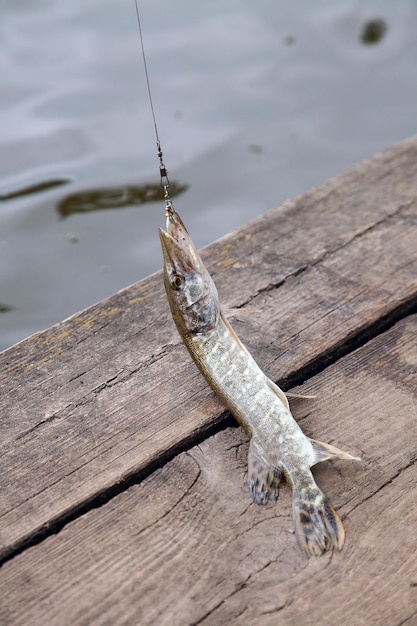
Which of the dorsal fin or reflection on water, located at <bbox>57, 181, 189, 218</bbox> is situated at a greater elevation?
the dorsal fin

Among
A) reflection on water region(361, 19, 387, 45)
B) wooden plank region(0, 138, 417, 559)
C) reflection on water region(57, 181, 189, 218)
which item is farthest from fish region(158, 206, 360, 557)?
reflection on water region(361, 19, 387, 45)

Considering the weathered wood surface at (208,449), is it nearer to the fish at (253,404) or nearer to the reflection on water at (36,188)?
the fish at (253,404)

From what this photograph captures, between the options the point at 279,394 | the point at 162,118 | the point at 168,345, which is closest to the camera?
the point at 279,394

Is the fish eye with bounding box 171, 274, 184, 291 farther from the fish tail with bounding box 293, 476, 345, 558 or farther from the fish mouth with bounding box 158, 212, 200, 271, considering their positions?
the fish tail with bounding box 293, 476, 345, 558

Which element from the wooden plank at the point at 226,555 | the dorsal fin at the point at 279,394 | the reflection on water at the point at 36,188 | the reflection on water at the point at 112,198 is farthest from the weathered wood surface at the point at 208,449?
the reflection on water at the point at 36,188

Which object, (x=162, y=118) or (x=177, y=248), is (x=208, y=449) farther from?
(x=162, y=118)

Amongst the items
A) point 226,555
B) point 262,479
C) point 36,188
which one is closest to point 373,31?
point 36,188
